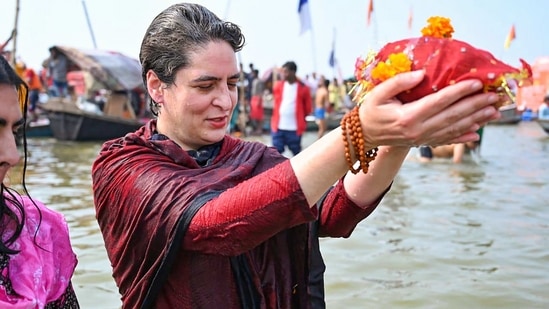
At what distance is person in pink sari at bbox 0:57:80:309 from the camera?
4.97ft

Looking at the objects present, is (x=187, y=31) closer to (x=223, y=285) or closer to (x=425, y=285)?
(x=223, y=285)

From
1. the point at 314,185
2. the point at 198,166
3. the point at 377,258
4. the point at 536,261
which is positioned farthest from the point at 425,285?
the point at 314,185

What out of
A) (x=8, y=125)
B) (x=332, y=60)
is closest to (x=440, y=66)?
(x=8, y=125)

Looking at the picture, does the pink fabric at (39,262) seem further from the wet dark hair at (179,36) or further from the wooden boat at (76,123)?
the wooden boat at (76,123)

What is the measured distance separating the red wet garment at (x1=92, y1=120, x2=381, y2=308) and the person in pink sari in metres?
0.15

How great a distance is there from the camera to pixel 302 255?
67.6 inches

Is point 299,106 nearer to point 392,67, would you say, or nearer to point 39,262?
point 39,262

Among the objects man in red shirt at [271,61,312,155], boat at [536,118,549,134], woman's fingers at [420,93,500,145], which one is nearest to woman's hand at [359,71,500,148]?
woman's fingers at [420,93,500,145]

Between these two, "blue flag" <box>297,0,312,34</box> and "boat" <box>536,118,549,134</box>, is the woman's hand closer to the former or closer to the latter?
"blue flag" <box>297,0,312,34</box>

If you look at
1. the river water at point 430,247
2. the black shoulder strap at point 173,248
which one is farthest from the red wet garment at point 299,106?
the black shoulder strap at point 173,248

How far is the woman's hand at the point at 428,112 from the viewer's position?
43.8 inches

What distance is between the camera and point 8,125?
1507 millimetres

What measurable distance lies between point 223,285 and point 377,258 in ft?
10.8

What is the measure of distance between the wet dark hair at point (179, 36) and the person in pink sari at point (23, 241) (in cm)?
35
